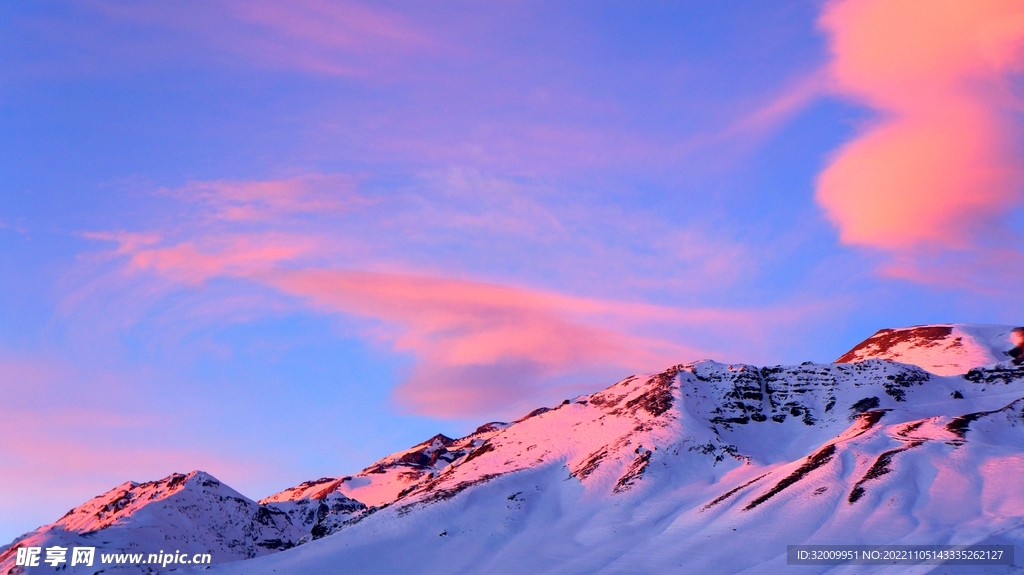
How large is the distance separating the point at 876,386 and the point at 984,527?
6864 centimetres

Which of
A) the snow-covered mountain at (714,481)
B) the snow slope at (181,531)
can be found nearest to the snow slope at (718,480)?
the snow-covered mountain at (714,481)

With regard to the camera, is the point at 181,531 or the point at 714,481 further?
the point at 181,531

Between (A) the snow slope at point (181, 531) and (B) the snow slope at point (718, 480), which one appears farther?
(A) the snow slope at point (181, 531)

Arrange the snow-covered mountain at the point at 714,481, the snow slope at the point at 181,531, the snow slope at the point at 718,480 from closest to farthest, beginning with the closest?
the snow slope at the point at 718,480, the snow-covered mountain at the point at 714,481, the snow slope at the point at 181,531

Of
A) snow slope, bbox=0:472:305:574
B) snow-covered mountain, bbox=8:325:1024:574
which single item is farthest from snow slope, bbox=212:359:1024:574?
snow slope, bbox=0:472:305:574

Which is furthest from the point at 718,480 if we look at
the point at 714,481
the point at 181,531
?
the point at 181,531

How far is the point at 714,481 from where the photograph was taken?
12588 cm

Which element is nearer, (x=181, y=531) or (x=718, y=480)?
(x=718, y=480)

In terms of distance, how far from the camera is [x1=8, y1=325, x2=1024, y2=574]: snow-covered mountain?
96625 mm

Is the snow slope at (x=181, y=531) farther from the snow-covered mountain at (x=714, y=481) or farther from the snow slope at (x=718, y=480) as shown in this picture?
the snow slope at (x=718, y=480)

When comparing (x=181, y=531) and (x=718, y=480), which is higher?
(x=181, y=531)

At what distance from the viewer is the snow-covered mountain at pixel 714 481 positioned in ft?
317

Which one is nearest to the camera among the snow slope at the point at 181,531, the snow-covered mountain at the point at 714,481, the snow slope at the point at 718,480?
the snow slope at the point at 718,480

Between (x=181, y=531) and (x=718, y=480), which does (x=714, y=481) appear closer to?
(x=718, y=480)
